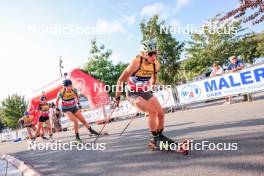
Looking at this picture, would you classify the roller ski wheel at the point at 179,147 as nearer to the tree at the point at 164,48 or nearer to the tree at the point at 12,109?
the tree at the point at 164,48

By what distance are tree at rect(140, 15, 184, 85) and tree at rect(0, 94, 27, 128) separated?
45974 millimetres

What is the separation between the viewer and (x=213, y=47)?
38.4 meters

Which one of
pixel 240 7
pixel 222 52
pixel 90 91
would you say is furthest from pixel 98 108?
pixel 222 52

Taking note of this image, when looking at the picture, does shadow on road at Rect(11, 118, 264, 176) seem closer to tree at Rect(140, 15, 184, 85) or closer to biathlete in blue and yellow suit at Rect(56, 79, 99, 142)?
biathlete in blue and yellow suit at Rect(56, 79, 99, 142)

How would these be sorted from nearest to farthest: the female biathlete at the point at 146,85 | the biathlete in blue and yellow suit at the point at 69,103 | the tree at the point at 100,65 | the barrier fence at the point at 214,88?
the female biathlete at the point at 146,85 < the biathlete in blue and yellow suit at the point at 69,103 < the barrier fence at the point at 214,88 < the tree at the point at 100,65

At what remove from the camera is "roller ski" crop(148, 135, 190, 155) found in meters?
4.83

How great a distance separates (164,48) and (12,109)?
49.1 meters

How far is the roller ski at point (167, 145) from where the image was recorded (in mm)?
4830

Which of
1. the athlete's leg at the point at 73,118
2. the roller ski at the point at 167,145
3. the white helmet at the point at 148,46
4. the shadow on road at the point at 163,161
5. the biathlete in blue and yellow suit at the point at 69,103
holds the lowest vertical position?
the shadow on road at the point at 163,161

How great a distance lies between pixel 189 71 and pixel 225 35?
22.9 feet

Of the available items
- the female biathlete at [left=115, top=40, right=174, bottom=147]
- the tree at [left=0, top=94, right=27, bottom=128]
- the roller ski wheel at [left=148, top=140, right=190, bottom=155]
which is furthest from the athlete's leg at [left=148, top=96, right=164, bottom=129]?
the tree at [left=0, top=94, right=27, bottom=128]

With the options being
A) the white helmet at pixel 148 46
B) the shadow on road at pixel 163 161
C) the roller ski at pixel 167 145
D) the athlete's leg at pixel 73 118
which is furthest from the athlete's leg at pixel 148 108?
the athlete's leg at pixel 73 118

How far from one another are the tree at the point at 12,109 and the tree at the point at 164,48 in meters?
46.0

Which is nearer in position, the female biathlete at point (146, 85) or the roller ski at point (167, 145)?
the roller ski at point (167, 145)
